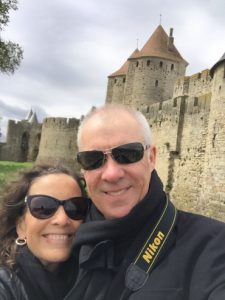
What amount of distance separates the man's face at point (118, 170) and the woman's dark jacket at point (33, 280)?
0.62m

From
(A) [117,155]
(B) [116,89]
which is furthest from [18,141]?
(A) [117,155]

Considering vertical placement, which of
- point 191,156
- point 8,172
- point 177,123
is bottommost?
point 8,172

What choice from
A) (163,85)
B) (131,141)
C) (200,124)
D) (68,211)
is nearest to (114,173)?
(131,141)

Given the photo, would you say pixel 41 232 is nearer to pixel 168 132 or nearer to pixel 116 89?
pixel 168 132

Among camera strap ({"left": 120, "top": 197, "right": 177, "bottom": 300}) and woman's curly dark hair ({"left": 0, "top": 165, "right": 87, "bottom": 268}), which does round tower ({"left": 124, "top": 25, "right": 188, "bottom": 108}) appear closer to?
woman's curly dark hair ({"left": 0, "top": 165, "right": 87, "bottom": 268})

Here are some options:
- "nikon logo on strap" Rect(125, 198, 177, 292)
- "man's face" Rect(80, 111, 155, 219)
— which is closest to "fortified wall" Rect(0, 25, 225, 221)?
"man's face" Rect(80, 111, 155, 219)

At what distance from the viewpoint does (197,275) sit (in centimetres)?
263

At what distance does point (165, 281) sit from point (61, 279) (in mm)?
1023

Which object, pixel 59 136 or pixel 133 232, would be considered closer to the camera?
pixel 133 232

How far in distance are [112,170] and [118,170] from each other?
0.04 metres

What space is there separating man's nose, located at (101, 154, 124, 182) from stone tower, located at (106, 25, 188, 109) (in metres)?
34.3

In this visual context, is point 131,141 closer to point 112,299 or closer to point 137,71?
point 112,299

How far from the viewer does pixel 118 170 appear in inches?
122

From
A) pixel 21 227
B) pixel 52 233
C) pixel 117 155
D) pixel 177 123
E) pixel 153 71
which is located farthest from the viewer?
pixel 153 71
